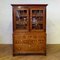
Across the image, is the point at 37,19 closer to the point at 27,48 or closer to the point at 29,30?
the point at 29,30

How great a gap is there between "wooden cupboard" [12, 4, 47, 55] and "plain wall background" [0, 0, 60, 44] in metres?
1.17

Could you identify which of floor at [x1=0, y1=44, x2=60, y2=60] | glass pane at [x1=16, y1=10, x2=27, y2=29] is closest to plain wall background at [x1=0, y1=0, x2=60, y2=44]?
floor at [x1=0, y1=44, x2=60, y2=60]

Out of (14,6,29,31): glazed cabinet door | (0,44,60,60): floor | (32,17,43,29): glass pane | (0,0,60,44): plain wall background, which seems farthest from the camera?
(0,0,60,44): plain wall background

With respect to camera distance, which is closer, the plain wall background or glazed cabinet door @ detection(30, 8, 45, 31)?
glazed cabinet door @ detection(30, 8, 45, 31)

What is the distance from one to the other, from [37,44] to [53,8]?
5.63ft

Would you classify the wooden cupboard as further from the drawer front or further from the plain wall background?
the plain wall background

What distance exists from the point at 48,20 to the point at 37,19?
3.93ft

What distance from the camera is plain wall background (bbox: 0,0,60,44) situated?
580cm

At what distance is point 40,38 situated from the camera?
4.80 m

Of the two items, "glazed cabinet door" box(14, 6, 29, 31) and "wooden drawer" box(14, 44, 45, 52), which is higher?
"glazed cabinet door" box(14, 6, 29, 31)

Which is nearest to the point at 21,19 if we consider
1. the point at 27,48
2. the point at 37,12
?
the point at 37,12

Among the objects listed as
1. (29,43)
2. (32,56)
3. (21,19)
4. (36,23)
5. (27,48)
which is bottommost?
(32,56)

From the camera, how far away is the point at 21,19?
480 centimetres

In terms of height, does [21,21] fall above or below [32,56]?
above
